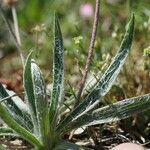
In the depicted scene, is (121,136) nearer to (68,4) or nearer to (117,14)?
(117,14)

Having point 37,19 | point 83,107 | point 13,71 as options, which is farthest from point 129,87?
point 37,19

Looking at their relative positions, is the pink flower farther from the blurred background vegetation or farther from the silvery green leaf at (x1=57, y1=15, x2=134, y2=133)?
the silvery green leaf at (x1=57, y1=15, x2=134, y2=133)

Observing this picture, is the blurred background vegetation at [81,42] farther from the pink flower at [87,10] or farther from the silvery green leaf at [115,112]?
the silvery green leaf at [115,112]

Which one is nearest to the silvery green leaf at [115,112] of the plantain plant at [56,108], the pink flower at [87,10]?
the plantain plant at [56,108]

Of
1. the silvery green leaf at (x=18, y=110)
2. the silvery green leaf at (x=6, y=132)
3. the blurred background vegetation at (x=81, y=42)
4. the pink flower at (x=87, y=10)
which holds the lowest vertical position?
the silvery green leaf at (x=6, y=132)

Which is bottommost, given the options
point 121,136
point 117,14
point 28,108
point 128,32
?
point 121,136

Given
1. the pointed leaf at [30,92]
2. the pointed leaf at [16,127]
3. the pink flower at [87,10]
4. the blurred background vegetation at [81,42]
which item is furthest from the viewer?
the pink flower at [87,10]

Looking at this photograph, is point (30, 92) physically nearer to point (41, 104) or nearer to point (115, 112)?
point (41, 104)
